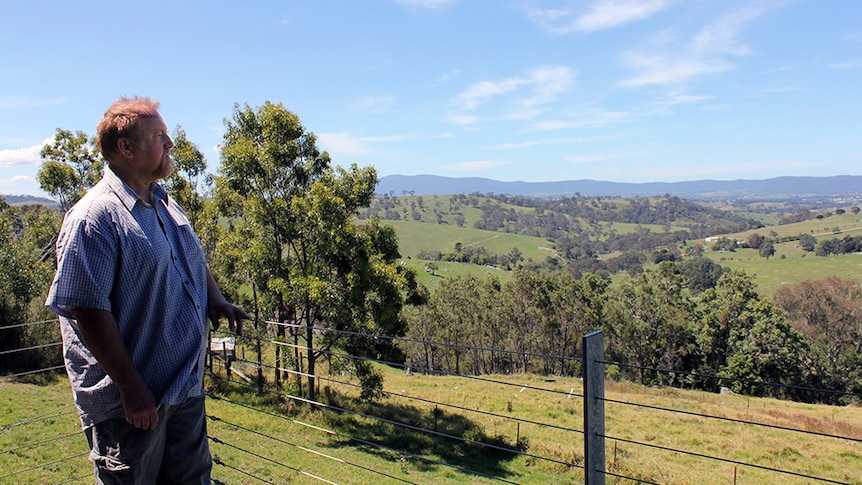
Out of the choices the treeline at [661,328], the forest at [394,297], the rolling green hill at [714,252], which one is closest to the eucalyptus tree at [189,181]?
the forest at [394,297]

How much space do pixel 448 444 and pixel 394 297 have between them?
4.27m

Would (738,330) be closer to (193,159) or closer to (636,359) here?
(636,359)

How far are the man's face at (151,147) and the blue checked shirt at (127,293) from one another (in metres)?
0.12

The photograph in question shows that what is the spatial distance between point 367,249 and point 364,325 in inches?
81.3

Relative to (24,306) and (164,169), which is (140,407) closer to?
(164,169)

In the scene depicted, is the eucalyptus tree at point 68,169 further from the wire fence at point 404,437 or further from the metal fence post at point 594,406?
the metal fence post at point 594,406

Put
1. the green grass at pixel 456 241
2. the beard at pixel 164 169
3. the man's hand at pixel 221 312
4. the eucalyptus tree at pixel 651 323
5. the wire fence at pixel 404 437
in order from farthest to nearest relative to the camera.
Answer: the green grass at pixel 456 241
the eucalyptus tree at pixel 651 323
the wire fence at pixel 404 437
the man's hand at pixel 221 312
the beard at pixel 164 169

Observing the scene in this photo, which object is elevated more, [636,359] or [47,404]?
[47,404]

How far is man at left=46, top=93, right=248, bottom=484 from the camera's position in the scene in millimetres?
2031

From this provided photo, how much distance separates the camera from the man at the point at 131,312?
6.66 feet

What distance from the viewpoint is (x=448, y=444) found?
46.5 ft

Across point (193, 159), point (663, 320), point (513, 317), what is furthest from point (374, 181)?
point (663, 320)

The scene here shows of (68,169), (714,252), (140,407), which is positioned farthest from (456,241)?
(140,407)

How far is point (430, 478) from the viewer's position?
448 inches
